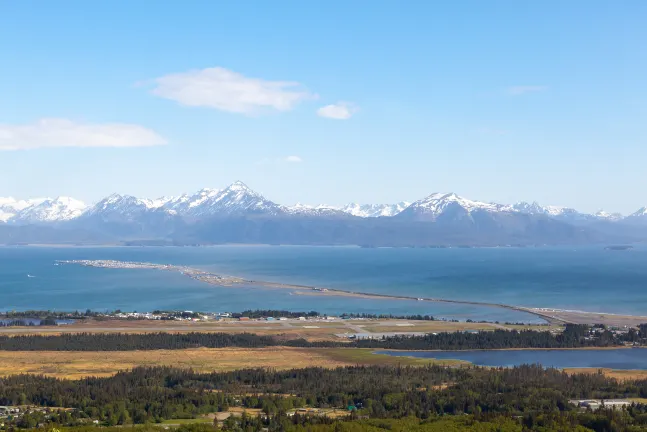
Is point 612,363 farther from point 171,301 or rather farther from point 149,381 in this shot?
point 171,301

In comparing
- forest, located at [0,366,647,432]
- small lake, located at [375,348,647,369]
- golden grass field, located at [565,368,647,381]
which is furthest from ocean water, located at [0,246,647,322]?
forest, located at [0,366,647,432]

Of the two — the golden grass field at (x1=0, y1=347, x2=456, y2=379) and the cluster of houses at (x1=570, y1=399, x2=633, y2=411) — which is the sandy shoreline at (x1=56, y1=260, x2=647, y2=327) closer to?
the golden grass field at (x1=0, y1=347, x2=456, y2=379)

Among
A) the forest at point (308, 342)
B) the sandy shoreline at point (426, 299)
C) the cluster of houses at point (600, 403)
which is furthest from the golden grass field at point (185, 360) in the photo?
the sandy shoreline at point (426, 299)

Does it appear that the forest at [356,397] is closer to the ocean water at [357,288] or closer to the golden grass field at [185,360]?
the golden grass field at [185,360]

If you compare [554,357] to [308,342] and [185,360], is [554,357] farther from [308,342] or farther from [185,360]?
[185,360]

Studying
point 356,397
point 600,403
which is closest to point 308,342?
point 356,397

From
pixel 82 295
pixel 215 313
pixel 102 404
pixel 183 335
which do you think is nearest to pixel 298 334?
pixel 183 335
